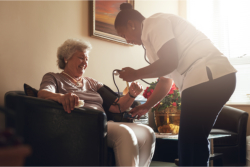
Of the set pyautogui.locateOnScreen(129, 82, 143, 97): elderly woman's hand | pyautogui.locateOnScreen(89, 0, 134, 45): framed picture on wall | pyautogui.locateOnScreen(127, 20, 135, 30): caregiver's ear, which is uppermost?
pyautogui.locateOnScreen(89, 0, 134, 45): framed picture on wall

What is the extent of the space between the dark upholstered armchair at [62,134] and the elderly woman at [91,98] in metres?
0.07

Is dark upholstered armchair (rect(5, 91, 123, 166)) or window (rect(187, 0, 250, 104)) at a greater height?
window (rect(187, 0, 250, 104))

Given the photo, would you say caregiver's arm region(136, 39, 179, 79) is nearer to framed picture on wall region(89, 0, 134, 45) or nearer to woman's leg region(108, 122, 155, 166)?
woman's leg region(108, 122, 155, 166)

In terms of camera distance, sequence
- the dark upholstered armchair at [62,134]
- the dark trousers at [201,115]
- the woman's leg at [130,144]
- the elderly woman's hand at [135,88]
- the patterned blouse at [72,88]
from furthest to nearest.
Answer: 1. the elderly woman's hand at [135,88]
2. the patterned blouse at [72,88]
3. the woman's leg at [130,144]
4. the dark upholstered armchair at [62,134]
5. the dark trousers at [201,115]

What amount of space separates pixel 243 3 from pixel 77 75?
3158 millimetres

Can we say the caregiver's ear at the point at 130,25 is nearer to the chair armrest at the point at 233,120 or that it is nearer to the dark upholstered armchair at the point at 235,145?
the dark upholstered armchair at the point at 235,145

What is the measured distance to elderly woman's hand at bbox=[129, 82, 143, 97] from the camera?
1.81 meters

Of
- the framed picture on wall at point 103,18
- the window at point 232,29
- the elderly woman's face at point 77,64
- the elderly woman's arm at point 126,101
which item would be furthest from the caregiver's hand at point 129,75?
the window at point 232,29

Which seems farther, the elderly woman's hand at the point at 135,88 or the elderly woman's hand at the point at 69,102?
the elderly woman's hand at the point at 135,88

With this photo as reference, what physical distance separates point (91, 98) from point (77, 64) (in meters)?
0.33

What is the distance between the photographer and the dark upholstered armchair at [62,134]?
3.90ft

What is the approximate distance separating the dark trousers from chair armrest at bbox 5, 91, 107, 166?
423 millimetres

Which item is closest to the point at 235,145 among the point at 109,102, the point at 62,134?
the point at 109,102

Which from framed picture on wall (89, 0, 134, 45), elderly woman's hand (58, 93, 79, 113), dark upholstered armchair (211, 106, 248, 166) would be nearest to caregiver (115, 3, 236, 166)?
elderly woman's hand (58, 93, 79, 113)
